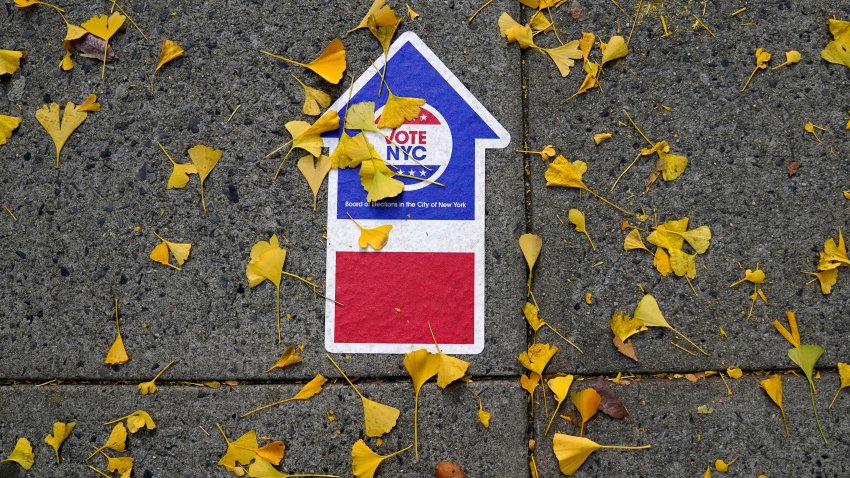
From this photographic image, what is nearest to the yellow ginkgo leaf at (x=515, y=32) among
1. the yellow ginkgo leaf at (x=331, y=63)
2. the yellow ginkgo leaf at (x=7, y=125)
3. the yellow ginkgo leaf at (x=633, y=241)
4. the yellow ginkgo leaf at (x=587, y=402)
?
the yellow ginkgo leaf at (x=331, y=63)

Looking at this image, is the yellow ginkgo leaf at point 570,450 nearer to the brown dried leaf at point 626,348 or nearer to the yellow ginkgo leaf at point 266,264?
the brown dried leaf at point 626,348

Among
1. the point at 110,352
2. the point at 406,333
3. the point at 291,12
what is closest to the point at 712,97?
the point at 406,333

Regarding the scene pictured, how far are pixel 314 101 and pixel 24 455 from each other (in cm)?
149

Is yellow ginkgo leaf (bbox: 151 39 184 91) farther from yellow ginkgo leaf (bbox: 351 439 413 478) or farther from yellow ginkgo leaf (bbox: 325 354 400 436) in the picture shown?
yellow ginkgo leaf (bbox: 351 439 413 478)

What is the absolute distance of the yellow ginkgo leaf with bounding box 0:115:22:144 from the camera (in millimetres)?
2049

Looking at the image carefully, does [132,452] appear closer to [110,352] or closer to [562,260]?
[110,352]

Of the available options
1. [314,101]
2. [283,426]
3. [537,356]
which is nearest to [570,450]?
[537,356]

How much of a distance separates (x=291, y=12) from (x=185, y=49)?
385 mm

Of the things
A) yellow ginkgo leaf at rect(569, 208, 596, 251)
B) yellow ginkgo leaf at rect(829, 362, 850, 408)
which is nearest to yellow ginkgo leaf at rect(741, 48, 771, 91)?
yellow ginkgo leaf at rect(569, 208, 596, 251)

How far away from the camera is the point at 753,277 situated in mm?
1959

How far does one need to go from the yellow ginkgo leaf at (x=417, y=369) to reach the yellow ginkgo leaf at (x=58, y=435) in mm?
1114

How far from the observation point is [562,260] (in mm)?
1980

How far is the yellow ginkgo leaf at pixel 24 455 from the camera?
77.2 inches

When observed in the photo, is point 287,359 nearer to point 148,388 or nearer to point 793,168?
point 148,388
